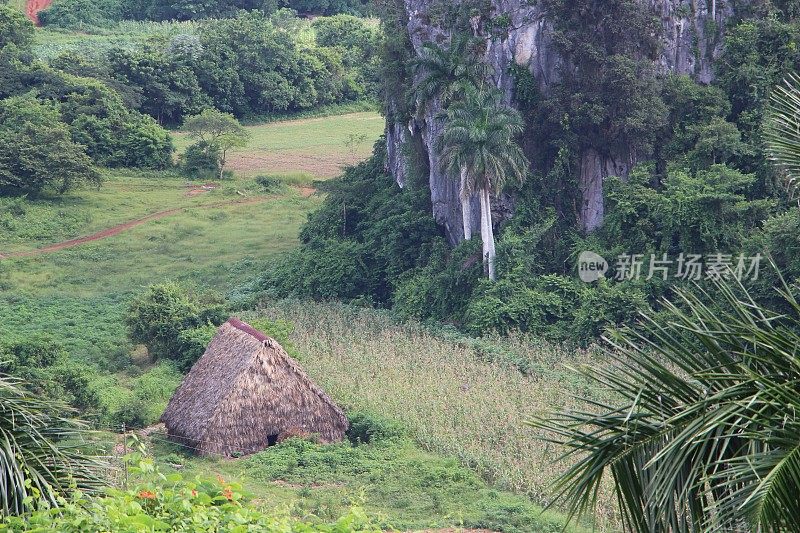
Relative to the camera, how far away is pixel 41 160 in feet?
106

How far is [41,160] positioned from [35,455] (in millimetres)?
26285

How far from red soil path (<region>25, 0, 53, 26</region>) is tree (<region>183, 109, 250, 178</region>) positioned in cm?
1973

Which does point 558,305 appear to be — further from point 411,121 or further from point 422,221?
point 411,121

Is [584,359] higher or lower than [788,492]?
lower

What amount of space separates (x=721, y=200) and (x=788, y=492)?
17.9 m

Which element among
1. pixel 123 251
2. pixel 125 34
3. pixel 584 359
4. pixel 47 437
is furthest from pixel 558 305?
pixel 125 34

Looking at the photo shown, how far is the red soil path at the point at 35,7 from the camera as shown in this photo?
53938 millimetres

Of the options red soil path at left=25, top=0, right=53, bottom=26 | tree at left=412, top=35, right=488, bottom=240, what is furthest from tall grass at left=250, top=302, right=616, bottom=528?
red soil path at left=25, top=0, right=53, bottom=26

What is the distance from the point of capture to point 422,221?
26.1 m

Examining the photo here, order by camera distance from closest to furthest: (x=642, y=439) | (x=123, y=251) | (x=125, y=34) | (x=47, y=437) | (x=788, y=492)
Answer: (x=788, y=492)
(x=642, y=439)
(x=47, y=437)
(x=123, y=251)
(x=125, y=34)

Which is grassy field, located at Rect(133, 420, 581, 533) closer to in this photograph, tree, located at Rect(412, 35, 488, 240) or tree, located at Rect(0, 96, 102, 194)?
tree, located at Rect(412, 35, 488, 240)

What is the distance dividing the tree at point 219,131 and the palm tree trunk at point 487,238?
14710 mm

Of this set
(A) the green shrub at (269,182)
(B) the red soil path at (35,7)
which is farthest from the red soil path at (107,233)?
(B) the red soil path at (35,7)
